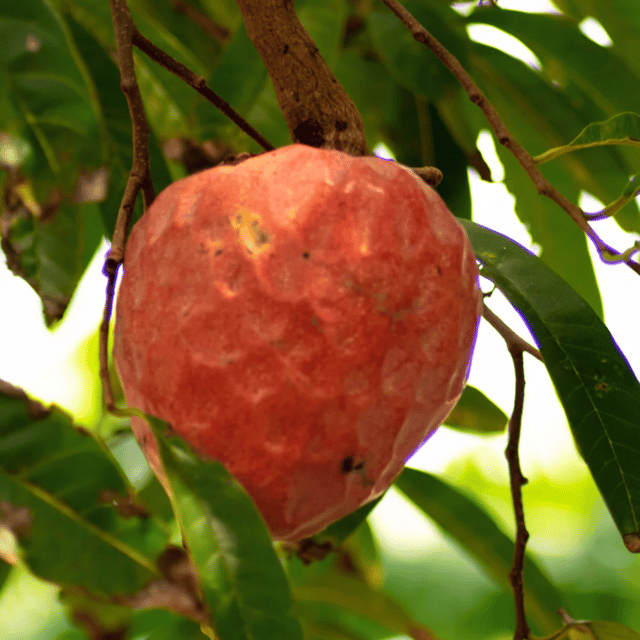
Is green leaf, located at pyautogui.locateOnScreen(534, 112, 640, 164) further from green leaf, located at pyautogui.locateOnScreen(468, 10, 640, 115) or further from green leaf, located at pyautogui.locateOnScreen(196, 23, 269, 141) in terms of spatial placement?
green leaf, located at pyautogui.locateOnScreen(468, 10, 640, 115)

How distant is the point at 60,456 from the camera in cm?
56

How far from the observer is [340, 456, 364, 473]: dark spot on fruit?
1.73 ft

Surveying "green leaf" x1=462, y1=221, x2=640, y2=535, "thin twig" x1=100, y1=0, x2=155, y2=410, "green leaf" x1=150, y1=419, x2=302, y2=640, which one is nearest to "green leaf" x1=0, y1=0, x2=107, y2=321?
"thin twig" x1=100, y1=0, x2=155, y2=410

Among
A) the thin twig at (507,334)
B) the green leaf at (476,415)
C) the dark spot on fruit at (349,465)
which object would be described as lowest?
the dark spot on fruit at (349,465)

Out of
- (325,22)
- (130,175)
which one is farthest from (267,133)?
(130,175)

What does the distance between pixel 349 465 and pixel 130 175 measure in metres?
0.28

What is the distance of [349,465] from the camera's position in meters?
0.53

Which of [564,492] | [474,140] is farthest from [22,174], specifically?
[564,492]

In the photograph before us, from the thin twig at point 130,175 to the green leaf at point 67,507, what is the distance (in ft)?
0.20

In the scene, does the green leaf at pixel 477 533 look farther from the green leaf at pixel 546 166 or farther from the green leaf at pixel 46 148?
the green leaf at pixel 46 148

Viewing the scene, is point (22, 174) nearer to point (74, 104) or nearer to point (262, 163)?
point (74, 104)

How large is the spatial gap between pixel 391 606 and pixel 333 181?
879mm

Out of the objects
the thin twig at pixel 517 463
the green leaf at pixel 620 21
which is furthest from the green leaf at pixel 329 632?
the green leaf at pixel 620 21

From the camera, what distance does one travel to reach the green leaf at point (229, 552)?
0.47m
